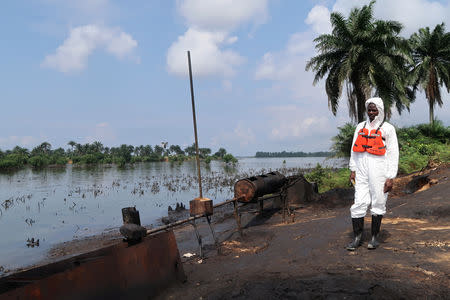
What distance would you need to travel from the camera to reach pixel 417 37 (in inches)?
1406

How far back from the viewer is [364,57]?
23281mm

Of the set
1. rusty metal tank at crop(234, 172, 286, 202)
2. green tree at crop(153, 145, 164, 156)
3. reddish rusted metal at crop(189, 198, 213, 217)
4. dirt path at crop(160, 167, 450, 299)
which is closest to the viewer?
dirt path at crop(160, 167, 450, 299)

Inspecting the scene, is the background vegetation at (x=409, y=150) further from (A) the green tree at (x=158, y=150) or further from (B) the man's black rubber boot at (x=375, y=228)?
(A) the green tree at (x=158, y=150)

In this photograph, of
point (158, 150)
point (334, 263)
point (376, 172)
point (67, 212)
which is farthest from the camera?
point (158, 150)

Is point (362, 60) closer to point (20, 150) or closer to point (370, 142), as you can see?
point (370, 142)

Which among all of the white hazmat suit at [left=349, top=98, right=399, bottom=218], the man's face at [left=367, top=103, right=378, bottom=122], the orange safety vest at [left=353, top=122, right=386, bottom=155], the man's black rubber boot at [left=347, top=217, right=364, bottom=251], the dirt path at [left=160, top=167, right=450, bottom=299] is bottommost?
the dirt path at [left=160, top=167, right=450, bottom=299]

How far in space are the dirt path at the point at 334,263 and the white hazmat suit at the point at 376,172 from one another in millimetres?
700

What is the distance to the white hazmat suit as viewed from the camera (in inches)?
184

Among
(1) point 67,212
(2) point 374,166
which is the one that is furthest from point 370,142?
(1) point 67,212

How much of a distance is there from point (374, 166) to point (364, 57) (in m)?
21.7

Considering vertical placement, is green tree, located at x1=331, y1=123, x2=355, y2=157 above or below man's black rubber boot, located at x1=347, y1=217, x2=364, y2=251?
above

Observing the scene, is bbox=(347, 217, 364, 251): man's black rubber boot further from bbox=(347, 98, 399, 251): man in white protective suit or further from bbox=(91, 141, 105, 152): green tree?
bbox=(91, 141, 105, 152): green tree

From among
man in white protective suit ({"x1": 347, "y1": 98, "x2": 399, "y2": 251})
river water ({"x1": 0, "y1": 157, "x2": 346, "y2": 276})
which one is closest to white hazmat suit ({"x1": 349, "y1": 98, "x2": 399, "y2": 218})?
man in white protective suit ({"x1": 347, "y1": 98, "x2": 399, "y2": 251})

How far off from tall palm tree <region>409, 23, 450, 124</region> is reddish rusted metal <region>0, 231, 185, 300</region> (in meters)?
38.6
